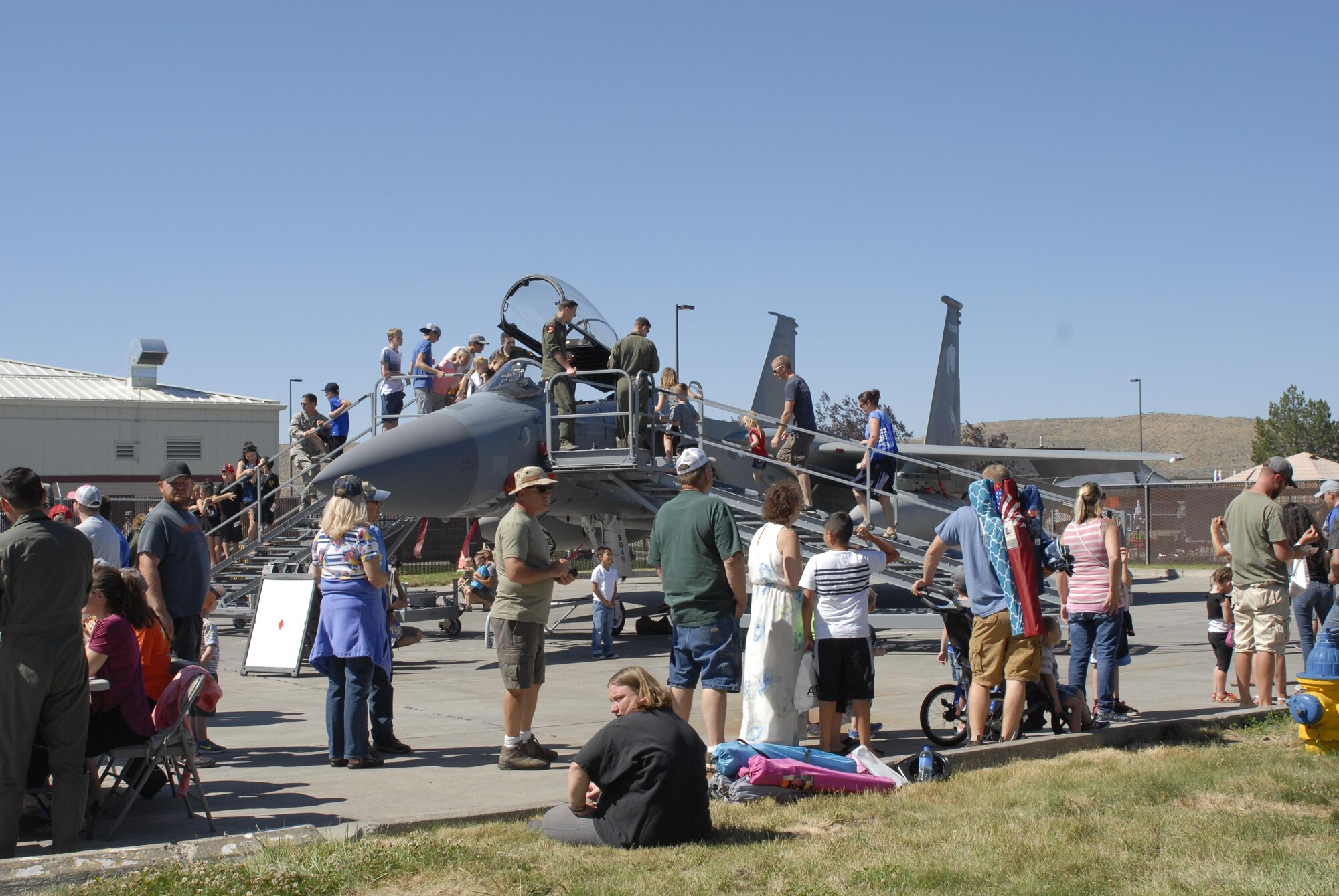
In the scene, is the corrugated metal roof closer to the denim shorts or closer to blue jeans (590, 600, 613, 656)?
blue jeans (590, 600, 613, 656)

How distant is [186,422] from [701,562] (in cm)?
3602

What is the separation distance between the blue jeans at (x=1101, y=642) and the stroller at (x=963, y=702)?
0.33 meters

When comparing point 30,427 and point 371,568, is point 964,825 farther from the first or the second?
point 30,427

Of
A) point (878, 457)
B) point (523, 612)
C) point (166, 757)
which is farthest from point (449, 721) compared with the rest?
point (878, 457)

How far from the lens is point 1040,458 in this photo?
20594 mm

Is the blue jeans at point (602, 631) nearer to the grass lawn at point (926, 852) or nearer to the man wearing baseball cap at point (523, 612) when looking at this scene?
the man wearing baseball cap at point (523, 612)

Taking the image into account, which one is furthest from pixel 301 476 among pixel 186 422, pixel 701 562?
pixel 186 422

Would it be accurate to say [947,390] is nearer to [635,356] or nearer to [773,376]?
[773,376]

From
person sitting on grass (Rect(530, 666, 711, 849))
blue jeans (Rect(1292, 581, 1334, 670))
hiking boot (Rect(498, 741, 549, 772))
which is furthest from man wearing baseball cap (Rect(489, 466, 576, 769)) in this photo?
blue jeans (Rect(1292, 581, 1334, 670))

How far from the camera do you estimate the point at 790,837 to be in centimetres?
535

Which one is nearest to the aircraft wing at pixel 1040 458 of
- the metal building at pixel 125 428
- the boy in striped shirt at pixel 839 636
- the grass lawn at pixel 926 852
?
the boy in striped shirt at pixel 839 636

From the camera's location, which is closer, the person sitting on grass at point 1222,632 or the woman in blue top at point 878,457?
the person sitting on grass at point 1222,632

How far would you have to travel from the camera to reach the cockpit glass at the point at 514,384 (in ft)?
46.6

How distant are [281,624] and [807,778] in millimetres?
7417
